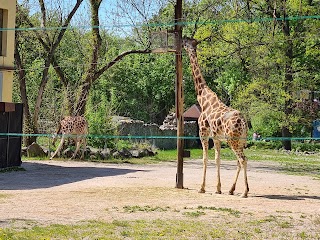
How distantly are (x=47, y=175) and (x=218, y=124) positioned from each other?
5708mm

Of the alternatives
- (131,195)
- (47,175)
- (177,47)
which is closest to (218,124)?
(177,47)

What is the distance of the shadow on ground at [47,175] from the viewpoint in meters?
16.2

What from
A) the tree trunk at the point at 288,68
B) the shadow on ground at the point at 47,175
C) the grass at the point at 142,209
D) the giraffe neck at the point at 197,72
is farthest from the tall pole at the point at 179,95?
the tree trunk at the point at 288,68

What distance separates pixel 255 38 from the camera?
98.4ft

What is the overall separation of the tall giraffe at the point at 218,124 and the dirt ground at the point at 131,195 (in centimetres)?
75

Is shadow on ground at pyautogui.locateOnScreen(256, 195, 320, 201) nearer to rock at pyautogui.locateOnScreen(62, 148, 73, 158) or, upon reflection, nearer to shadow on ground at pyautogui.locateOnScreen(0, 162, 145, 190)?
shadow on ground at pyautogui.locateOnScreen(0, 162, 145, 190)

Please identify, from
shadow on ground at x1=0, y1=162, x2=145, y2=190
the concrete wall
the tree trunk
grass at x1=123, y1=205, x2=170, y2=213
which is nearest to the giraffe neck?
shadow on ground at x1=0, y1=162, x2=145, y2=190

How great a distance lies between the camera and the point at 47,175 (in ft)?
61.1

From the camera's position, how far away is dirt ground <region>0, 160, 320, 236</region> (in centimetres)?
1137

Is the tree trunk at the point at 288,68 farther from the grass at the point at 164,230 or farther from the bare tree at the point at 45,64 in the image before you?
the grass at the point at 164,230

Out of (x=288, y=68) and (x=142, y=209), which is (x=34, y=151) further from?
(x=142, y=209)

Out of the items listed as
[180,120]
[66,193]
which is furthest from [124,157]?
[66,193]

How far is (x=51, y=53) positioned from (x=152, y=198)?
14.8m

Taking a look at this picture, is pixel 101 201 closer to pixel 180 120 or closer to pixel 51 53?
pixel 180 120
